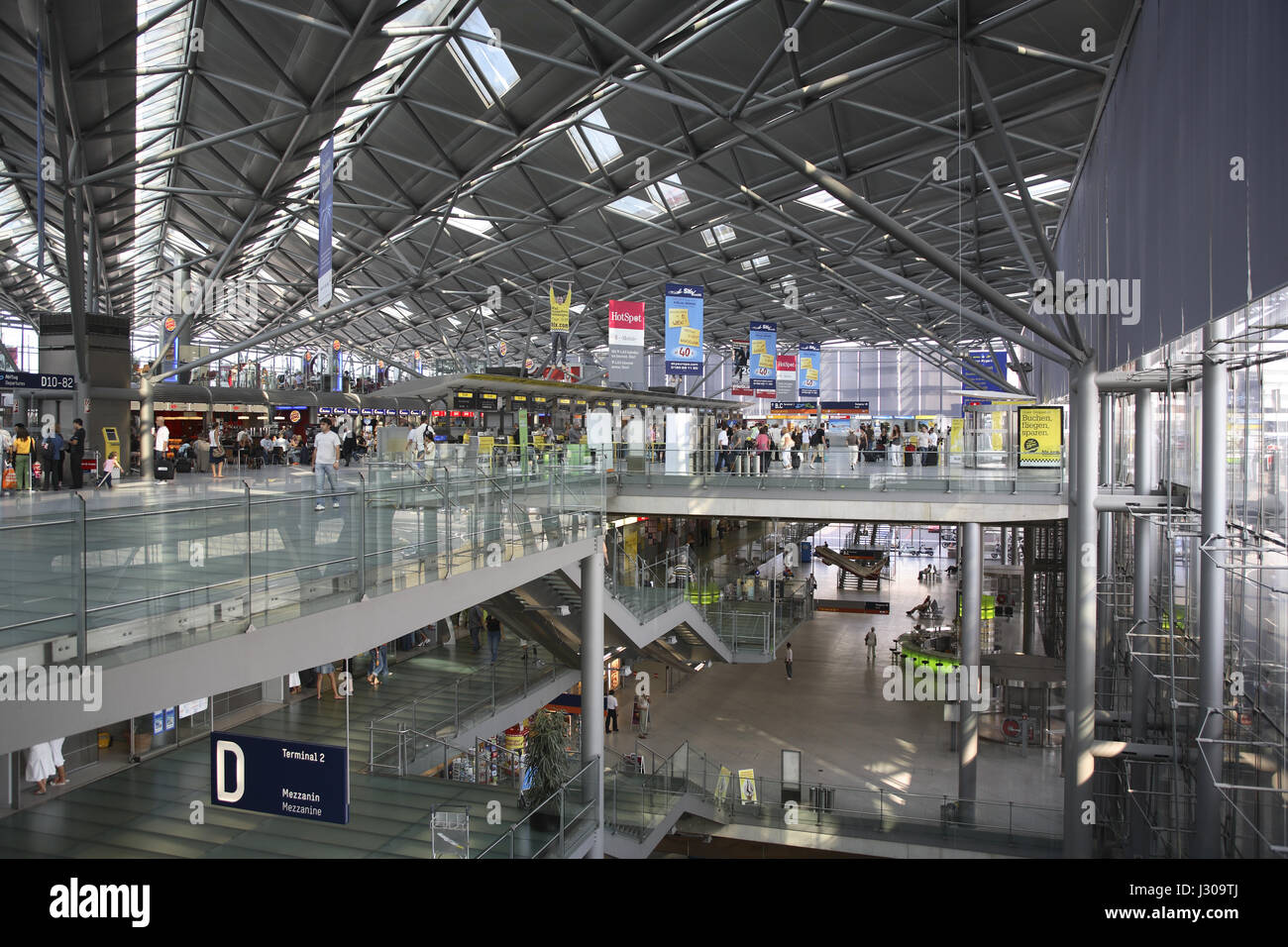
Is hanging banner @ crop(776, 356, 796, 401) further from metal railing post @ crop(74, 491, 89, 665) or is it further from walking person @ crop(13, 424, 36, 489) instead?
metal railing post @ crop(74, 491, 89, 665)

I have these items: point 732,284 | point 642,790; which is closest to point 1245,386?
point 642,790

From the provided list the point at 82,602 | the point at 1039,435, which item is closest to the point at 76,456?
the point at 82,602

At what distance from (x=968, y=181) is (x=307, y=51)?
64.3 ft

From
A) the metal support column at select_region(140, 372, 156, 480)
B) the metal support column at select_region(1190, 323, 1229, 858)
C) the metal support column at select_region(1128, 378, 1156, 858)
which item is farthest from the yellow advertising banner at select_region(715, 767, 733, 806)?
the metal support column at select_region(140, 372, 156, 480)

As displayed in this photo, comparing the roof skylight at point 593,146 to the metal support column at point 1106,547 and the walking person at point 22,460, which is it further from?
the walking person at point 22,460

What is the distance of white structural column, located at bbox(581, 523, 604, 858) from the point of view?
50.8ft

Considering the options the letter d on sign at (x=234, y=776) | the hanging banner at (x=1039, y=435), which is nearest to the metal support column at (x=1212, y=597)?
the hanging banner at (x=1039, y=435)

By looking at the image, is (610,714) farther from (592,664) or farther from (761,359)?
(761,359)

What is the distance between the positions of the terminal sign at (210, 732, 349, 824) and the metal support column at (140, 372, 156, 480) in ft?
55.2

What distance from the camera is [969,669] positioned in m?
18.9

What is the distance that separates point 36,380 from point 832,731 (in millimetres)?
23176
